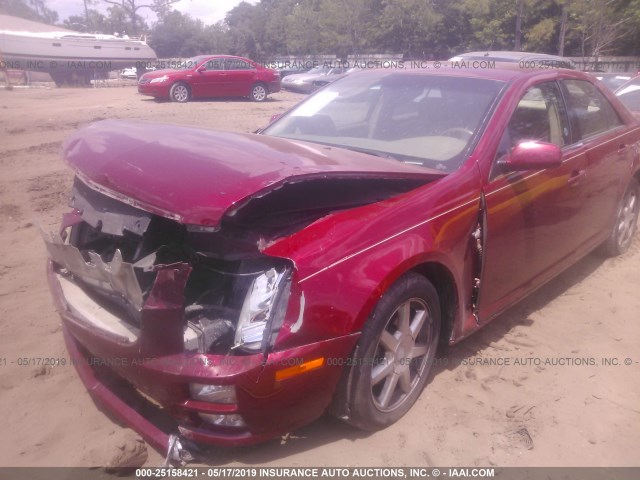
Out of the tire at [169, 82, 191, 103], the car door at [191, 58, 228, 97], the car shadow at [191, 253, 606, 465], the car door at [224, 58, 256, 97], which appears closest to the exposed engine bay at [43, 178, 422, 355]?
the car shadow at [191, 253, 606, 465]

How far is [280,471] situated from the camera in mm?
2336

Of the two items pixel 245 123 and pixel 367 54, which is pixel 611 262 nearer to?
pixel 245 123

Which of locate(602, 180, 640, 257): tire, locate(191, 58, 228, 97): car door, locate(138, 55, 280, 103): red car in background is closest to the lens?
locate(602, 180, 640, 257): tire

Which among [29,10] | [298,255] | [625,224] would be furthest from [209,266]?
[29,10]

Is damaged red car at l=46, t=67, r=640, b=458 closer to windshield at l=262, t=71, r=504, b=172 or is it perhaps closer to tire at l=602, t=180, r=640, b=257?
windshield at l=262, t=71, r=504, b=172

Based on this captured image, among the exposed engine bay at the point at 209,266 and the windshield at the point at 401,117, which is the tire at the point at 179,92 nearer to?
the windshield at the point at 401,117

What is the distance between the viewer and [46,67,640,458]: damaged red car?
6.85 feet

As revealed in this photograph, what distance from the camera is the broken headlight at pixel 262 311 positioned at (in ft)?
6.81

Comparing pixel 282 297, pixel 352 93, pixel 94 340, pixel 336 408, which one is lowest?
pixel 336 408

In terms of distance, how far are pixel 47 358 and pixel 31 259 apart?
65.5 inches

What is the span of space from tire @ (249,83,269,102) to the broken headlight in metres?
17.4

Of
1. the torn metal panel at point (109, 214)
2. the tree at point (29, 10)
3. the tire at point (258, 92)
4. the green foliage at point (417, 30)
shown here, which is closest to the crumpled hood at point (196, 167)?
the torn metal panel at point (109, 214)

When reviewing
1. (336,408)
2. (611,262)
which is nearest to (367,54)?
(611,262)

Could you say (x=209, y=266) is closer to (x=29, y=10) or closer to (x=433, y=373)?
(x=433, y=373)
